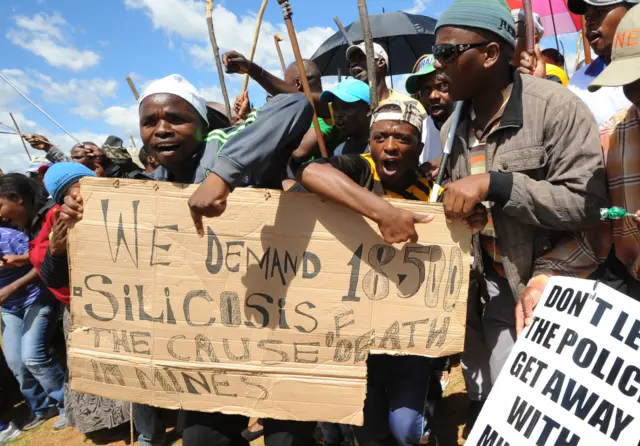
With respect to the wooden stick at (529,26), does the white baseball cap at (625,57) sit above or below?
below

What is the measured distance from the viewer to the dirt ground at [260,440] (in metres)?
3.61

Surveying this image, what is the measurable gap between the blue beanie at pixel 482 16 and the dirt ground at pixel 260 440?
2838 mm

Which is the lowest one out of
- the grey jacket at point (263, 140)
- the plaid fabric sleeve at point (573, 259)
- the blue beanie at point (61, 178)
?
the plaid fabric sleeve at point (573, 259)

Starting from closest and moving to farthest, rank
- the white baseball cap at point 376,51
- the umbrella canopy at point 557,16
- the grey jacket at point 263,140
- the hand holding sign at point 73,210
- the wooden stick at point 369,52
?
the grey jacket at point 263,140, the hand holding sign at point 73,210, the wooden stick at point 369,52, the white baseball cap at point 376,51, the umbrella canopy at point 557,16

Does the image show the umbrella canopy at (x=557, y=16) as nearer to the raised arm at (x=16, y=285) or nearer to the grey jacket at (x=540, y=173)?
the grey jacket at (x=540, y=173)

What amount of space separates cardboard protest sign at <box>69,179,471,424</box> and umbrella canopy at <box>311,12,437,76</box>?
5.52 meters

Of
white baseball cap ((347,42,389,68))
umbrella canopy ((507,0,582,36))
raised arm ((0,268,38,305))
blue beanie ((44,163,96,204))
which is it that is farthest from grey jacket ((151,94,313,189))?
umbrella canopy ((507,0,582,36))

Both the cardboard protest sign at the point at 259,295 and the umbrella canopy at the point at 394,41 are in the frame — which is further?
the umbrella canopy at the point at 394,41

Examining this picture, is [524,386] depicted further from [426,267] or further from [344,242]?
[344,242]

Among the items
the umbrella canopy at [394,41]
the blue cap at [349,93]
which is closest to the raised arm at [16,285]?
the blue cap at [349,93]

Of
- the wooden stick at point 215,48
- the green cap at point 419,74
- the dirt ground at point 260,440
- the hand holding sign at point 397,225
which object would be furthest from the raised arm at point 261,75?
the dirt ground at point 260,440

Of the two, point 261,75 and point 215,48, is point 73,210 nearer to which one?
point 261,75

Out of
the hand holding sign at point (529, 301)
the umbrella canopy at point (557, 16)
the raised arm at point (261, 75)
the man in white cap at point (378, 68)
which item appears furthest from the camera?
the umbrella canopy at point (557, 16)

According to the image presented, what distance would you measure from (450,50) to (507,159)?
0.51 meters
